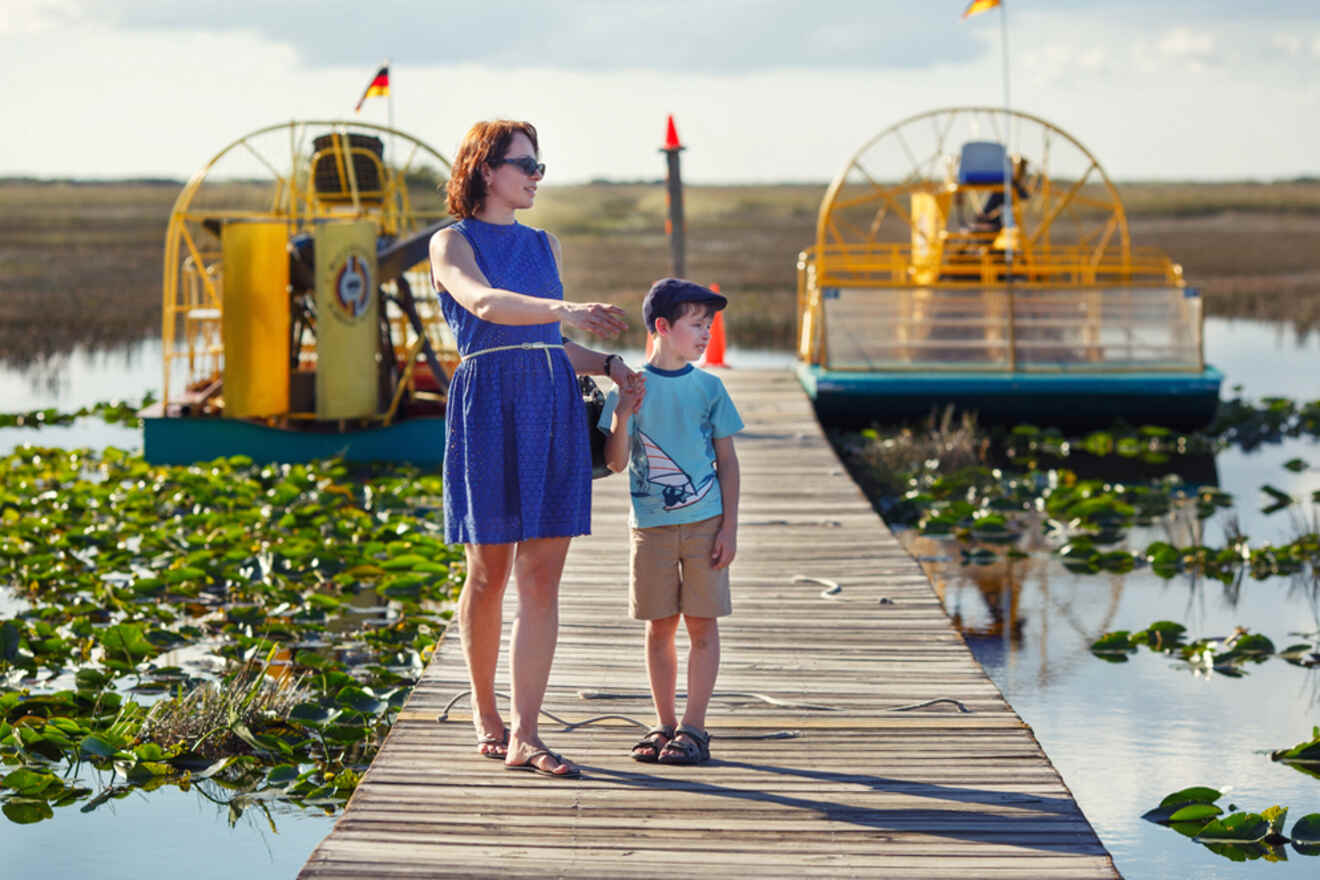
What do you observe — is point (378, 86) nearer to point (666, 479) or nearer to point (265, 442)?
point (265, 442)

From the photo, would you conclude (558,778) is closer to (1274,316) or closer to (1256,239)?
(1274,316)

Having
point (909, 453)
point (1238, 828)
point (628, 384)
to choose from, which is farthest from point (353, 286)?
point (1238, 828)

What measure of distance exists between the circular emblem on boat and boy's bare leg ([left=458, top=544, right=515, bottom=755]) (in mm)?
9011

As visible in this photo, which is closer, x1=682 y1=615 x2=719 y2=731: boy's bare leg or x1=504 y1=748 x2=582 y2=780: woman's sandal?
x1=504 y1=748 x2=582 y2=780: woman's sandal

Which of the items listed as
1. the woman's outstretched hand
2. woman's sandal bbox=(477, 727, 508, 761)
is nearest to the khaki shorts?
woman's sandal bbox=(477, 727, 508, 761)

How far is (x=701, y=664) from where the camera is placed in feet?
16.5

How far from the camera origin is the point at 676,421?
4.93m

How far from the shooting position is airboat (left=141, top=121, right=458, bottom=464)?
1371cm

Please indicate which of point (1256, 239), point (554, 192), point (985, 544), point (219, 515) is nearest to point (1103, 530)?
point (985, 544)

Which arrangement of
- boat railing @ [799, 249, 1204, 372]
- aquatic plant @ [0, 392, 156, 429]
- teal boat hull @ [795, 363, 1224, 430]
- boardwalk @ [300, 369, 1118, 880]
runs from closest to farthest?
1. boardwalk @ [300, 369, 1118, 880]
2. teal boat hull @ [795, 363, 1224, 430]
3. boat railing @ [799, 249, 1204, 372]
4. aquatic plant @ [0, 392, 156, 429]

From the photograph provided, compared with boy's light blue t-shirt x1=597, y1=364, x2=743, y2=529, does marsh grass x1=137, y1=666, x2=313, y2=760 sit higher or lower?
lower

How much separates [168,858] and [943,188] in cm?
1415

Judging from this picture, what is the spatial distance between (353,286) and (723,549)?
9.36 metres

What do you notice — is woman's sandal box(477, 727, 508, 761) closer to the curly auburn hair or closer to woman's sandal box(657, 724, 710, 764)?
woman's sandal box(657, 724, 710, 764)
